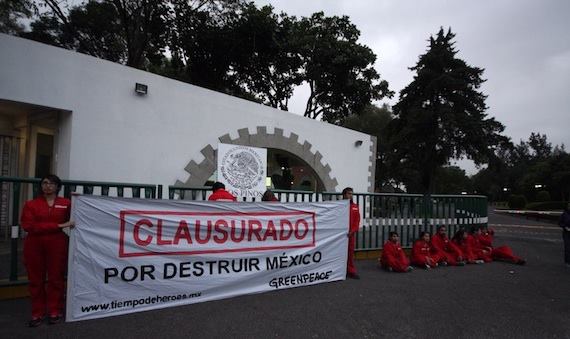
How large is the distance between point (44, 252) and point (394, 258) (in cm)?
584

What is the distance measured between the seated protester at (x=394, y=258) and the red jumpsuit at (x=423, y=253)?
43 cm

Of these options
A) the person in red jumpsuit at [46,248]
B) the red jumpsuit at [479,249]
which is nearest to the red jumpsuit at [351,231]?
the red jumpsuit at [479,249]

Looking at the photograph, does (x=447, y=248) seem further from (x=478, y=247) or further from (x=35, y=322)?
(x=35, y=322)

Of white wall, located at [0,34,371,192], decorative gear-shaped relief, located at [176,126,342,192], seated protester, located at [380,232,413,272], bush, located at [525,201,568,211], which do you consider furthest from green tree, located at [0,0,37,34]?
bush, located at [525,201,568,211]

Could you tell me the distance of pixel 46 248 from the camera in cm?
412

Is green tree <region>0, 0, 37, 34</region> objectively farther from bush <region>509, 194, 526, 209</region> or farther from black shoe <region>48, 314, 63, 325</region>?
bush <region>509, 194, 526, 209</region>

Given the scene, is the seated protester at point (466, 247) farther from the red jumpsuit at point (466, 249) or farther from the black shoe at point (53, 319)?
the black shoe at point (53, 319)

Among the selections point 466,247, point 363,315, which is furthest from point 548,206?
point 363,315

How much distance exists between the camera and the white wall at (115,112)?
7.11 m

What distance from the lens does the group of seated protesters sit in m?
A: 7.44

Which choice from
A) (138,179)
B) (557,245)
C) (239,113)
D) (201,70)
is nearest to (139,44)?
(201,70)

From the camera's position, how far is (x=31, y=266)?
4059 mm

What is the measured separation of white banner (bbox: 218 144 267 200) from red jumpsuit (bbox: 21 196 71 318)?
457cm

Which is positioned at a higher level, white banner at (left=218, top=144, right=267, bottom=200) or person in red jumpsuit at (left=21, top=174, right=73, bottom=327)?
white banner at (left=218, top=144, right=267, bottom=200)
